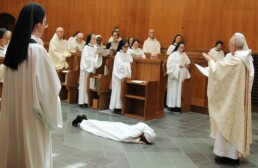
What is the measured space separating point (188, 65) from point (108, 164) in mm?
4924

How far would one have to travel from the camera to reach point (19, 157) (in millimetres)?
3041

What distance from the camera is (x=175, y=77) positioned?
901 cm

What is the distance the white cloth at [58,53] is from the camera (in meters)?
9.76

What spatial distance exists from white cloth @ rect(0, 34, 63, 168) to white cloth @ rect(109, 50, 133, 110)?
5.03 metres

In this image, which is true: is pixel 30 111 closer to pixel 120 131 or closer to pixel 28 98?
pixel 28 98

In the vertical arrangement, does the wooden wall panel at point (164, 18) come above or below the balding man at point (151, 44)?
above

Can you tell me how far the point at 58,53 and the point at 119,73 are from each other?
2685mm

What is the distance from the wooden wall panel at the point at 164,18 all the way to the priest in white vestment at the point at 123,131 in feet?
18.4

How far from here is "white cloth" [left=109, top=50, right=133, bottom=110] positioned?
26.4ft

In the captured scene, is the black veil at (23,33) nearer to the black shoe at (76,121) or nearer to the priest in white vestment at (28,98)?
the priest in white vestment at (28,98)

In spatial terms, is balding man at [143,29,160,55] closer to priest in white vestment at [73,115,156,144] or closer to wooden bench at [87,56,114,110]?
wooden bench at [87,56,114,110]

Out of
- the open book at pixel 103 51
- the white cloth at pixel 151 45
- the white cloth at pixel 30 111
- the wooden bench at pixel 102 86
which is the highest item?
the white cloth at pixel 151 45

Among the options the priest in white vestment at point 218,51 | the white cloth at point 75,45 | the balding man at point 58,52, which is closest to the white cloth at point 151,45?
the white cloth at point 75,45

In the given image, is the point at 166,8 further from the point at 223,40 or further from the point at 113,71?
the point at 113,71
